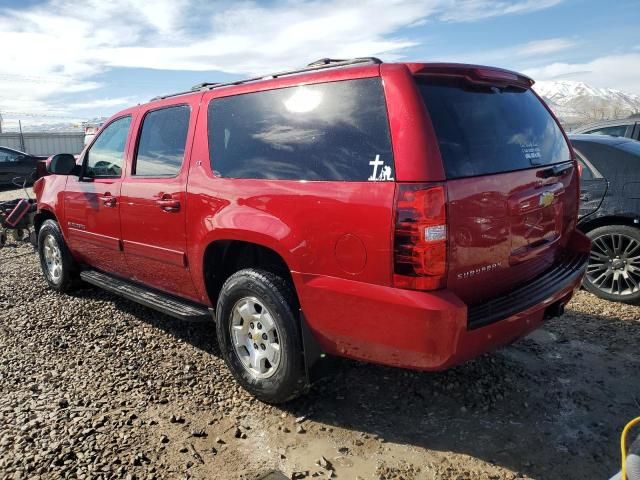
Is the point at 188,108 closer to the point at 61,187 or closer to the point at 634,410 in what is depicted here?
the point at 61,187

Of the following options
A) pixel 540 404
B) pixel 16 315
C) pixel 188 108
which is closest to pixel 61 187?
pixel 16 315

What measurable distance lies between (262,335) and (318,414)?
1.92 ft

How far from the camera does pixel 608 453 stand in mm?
2629

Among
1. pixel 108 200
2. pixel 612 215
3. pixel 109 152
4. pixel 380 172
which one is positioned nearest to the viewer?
pixel 380 172

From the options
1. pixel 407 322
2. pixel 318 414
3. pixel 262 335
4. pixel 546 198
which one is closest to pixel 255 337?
pixel 262 335

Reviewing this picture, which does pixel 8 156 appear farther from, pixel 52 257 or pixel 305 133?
pixel 305 133

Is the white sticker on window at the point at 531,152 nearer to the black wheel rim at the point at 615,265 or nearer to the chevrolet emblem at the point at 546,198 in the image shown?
the chevrolet emblem at the point at 546,198

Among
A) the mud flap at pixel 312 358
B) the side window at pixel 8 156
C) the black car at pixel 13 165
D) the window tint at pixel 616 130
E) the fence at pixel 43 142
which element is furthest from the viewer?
the fence at pixel 43 142

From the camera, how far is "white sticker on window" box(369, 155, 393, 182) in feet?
7.85

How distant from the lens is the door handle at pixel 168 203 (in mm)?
3504

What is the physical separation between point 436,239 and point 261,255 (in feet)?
4.43

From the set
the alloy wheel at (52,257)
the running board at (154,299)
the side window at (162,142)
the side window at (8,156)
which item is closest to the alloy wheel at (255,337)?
the running board at (154,299)

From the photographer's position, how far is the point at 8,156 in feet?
53.7

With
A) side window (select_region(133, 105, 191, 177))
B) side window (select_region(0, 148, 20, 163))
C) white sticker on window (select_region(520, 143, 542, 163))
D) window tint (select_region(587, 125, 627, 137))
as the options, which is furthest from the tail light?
side window (select_region(0, 148, 20, 163))
